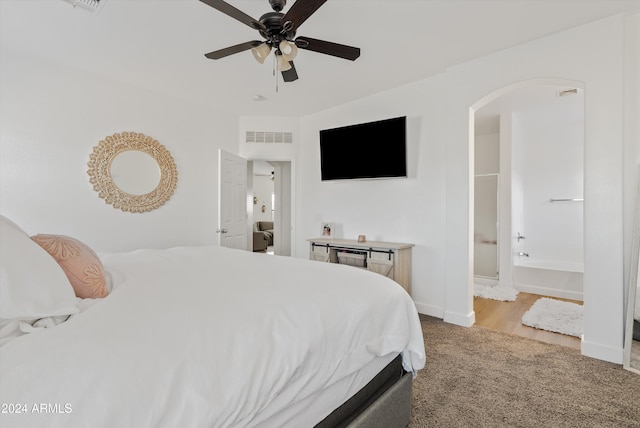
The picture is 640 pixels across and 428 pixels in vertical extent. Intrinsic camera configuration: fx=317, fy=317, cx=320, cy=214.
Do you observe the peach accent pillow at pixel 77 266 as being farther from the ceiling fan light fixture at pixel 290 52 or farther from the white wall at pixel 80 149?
the white wall at pixel 80 149

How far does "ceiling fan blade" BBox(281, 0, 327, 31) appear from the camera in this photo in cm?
170

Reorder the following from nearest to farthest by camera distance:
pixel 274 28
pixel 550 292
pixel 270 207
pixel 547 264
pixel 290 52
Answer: pixel 274 28, pixel 290 52, pixel 550 292, pixel 547 264, pixel 270 207

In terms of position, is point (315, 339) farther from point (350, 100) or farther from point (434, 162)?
point (350, 100)

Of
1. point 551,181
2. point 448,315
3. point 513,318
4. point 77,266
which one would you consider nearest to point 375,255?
point 448,315

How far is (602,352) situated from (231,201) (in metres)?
4.12

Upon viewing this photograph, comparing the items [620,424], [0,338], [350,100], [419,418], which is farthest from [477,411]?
[350,100]

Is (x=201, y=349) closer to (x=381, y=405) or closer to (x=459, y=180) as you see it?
(x=381, y=405)

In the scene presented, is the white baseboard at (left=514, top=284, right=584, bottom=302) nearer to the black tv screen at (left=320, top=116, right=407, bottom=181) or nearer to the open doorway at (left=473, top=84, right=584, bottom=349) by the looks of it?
the open doorway at (left=473, top=84, right=584, bottom=349)

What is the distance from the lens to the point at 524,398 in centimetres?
195

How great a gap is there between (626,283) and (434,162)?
1.91m

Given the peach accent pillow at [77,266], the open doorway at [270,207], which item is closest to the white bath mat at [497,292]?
the open doorway at [270,207]

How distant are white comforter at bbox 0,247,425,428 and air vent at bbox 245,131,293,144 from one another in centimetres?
358

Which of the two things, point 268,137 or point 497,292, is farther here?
point 268,137

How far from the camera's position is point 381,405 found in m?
1.40
